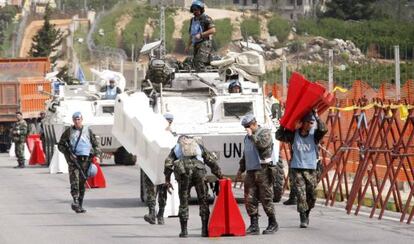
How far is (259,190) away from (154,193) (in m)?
2.88

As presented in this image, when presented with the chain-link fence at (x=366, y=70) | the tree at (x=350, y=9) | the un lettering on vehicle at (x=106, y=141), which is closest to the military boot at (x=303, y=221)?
the chain-link fence at (x=366, y=70)

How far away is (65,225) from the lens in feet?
75.2

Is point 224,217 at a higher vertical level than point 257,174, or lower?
lower

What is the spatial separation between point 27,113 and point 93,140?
31.6m

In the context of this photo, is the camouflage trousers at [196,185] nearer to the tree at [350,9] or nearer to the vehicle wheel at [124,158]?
the vehicle wheel at [124,158]

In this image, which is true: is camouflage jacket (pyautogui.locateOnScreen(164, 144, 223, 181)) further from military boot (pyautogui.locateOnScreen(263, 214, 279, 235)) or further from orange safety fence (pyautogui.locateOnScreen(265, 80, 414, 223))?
orange safety fence (pyautogui.locateOnScreen(265, 80, 414, 223))

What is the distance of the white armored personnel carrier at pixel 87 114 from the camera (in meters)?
42.0

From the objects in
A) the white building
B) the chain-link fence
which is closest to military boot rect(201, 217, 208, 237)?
the chain-link fence

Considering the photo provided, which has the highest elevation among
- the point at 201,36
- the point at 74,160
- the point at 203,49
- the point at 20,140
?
the point at 201,36

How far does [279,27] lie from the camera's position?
10169cm

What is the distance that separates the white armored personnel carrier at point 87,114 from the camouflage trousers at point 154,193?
18.0 meters

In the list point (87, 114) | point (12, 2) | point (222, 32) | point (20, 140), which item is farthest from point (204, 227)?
point (12, 2)

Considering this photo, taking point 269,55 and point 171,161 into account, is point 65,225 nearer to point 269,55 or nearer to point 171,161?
point 171,161

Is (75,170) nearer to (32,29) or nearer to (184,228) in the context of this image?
(184,228)
